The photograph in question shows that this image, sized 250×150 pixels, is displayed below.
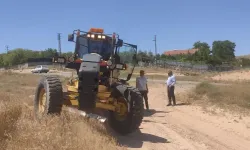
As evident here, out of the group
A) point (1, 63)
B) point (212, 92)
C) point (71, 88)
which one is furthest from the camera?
point (1, 63)

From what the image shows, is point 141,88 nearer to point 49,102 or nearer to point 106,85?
point 106,85

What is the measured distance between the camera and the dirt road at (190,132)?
8.43 meters

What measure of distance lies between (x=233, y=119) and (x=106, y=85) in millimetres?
5191

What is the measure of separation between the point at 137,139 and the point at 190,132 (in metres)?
1.91

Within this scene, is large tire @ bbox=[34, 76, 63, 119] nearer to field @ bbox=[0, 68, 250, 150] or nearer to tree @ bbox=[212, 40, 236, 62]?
field @ bbox=[0, 68, 250, 150]

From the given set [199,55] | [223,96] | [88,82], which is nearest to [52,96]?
[88,82]

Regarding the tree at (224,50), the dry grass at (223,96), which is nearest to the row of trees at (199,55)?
the tree at (224,50)

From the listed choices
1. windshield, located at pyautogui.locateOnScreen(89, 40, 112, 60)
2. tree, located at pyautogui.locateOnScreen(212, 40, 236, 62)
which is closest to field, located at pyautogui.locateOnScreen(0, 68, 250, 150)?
windshield, located at pyautogui.locateOnScreen(89, 40, 112, 60)

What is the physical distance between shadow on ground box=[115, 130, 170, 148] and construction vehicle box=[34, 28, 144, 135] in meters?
0.21

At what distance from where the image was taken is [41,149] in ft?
18.0

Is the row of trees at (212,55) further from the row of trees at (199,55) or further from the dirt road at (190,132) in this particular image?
the dirt road at (190,132)

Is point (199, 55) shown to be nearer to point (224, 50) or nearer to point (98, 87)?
point (224, 50)

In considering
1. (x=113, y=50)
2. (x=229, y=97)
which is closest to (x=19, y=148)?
(x=113, y=50)

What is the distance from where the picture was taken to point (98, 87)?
8414 millimetres
